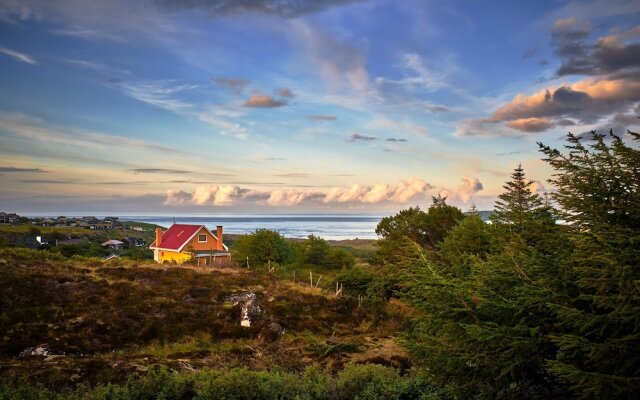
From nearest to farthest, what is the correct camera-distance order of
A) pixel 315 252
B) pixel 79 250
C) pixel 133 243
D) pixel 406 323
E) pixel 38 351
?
pixel 38 351, pixel 406 323, pixel 315 252, pixel 79 250, pixel 133 243

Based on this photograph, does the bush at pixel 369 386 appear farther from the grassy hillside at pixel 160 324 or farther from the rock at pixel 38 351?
the rock at pixel 38 351

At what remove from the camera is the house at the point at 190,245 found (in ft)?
188

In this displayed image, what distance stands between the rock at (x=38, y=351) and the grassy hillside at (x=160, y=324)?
31cm

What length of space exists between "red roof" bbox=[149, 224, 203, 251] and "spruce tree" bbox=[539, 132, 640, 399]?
183ft

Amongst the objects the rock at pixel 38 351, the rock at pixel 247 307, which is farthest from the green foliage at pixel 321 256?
the rock at pixel 38 351

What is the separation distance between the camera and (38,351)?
17281 mm

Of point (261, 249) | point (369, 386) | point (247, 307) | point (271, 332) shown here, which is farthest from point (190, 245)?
point (369, 386)

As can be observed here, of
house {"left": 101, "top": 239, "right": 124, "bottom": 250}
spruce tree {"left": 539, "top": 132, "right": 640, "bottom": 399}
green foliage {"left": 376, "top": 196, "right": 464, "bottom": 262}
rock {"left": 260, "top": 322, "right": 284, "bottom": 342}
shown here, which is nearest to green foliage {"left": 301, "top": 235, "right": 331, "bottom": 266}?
green foliage {"left": 376, "top": 196, "right": 464, "bottom": 262}

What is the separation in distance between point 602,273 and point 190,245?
56565mm

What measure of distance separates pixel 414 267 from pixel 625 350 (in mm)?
4344

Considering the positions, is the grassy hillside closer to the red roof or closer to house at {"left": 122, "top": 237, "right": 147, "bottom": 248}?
the red roof

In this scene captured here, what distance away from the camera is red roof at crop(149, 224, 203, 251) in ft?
192

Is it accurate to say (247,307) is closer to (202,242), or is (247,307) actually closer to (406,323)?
(406,323)

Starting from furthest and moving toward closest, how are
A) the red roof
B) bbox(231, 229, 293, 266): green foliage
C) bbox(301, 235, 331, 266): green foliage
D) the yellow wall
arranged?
bbox(301, 235, 331, 266): green foliage → the red roof → the yellow wall → bbox(231, 229, 293, 266): green foliage
